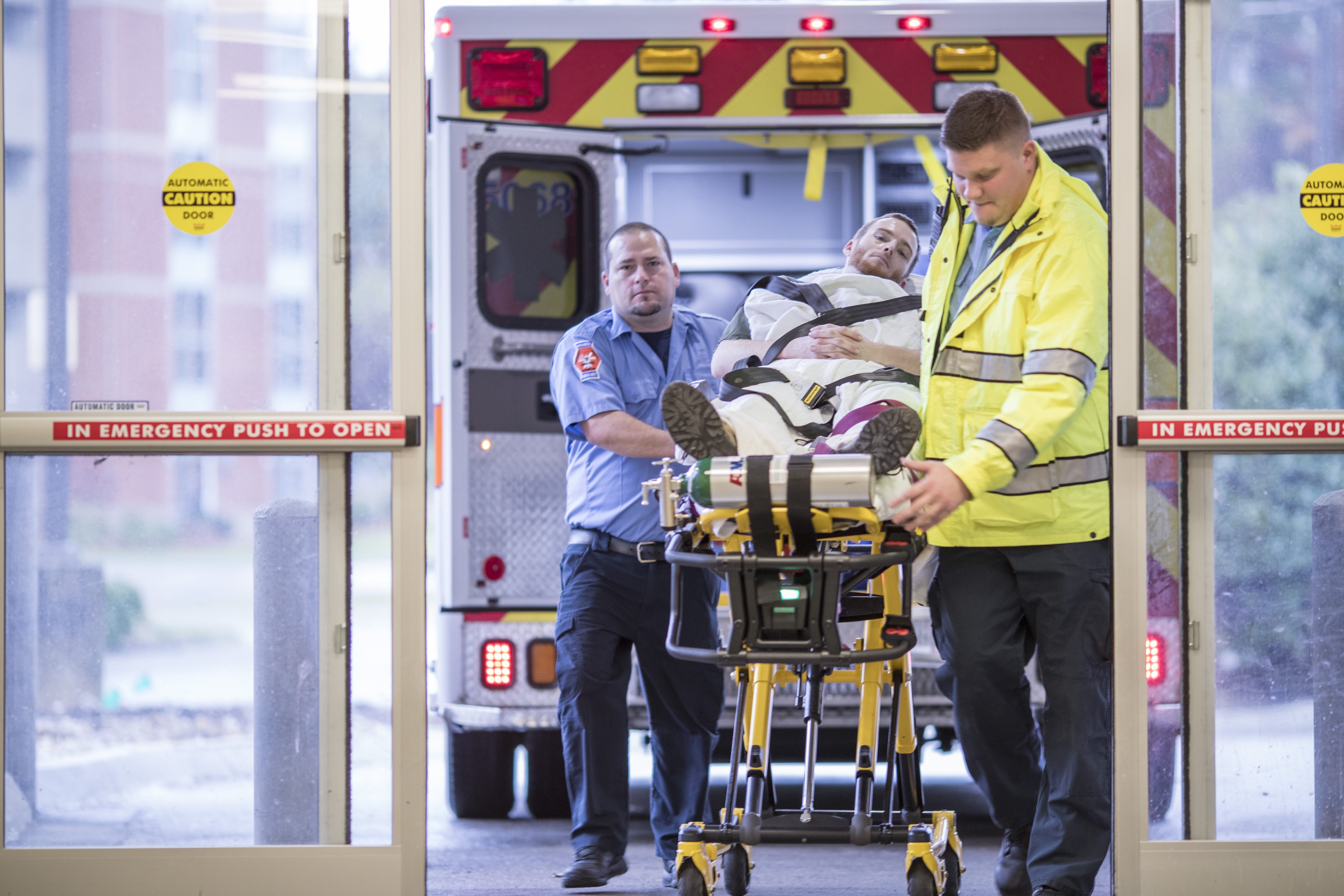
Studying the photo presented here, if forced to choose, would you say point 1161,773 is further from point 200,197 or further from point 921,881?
point 200,197

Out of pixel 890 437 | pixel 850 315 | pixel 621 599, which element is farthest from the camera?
pixel 621 599

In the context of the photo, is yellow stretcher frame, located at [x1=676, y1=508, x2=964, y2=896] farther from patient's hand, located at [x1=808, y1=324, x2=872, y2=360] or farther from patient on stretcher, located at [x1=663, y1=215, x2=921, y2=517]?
patient's hand, located at [x1=808, y1=324, x2=872, y2=360]

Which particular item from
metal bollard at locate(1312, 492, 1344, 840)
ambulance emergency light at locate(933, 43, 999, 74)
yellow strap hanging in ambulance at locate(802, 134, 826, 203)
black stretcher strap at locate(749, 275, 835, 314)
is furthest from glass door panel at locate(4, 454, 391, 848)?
ambulance emergency light at locate(933, 43, 999, 74)

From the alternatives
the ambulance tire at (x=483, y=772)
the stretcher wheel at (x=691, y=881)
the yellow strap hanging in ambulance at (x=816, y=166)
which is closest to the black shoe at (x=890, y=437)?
the stretcher wheel at (x=691, y=881)

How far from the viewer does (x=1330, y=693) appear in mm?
3658

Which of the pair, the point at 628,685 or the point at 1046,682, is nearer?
the point at 1046,682

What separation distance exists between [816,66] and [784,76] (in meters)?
0.12

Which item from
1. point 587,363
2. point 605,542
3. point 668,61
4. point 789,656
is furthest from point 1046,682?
→ point 668,61

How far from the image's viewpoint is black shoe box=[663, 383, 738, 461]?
3.23 meters

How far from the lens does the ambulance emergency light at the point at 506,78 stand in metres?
5.30

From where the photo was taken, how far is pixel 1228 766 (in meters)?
3.67

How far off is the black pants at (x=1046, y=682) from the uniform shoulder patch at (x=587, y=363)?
1341mm

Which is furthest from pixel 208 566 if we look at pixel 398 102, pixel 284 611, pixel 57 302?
pixel 398 102

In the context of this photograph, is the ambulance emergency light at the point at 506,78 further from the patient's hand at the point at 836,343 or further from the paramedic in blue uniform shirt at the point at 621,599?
the patient's hand at the point at 836,343
